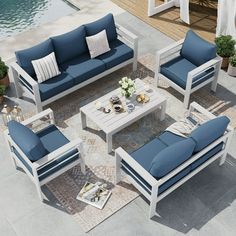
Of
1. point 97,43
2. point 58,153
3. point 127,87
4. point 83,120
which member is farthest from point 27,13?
point 58,153

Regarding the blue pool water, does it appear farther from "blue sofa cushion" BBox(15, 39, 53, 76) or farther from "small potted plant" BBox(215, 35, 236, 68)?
"small potted plant" BBox(215, 35, 236, 68)

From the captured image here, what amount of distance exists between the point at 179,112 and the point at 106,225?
2921mm

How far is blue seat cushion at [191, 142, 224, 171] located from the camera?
6.89 metres

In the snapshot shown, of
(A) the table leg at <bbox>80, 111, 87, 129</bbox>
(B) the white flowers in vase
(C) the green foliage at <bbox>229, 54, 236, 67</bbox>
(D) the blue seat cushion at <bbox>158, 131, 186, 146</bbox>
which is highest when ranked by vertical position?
(B) the white flowers in vase

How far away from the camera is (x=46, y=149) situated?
7.12m

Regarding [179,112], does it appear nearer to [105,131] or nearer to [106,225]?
[105,131]

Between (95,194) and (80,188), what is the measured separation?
0.30m

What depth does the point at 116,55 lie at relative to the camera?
9.04 m

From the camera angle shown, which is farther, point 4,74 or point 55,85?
point 4,74

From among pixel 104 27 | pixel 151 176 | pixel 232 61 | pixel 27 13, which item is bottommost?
pixel 27 13

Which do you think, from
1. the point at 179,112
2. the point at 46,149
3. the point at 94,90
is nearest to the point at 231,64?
the point at 179,112

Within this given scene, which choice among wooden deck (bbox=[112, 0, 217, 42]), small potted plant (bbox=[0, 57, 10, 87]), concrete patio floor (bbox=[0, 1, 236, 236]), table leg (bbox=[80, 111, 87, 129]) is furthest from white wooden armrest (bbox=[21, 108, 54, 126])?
wooden deck (bbox=[112, 0, 217, 42])

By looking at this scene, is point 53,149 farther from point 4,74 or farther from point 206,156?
point 4,74

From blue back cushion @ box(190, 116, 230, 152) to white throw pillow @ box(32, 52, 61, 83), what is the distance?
10.5 ft
